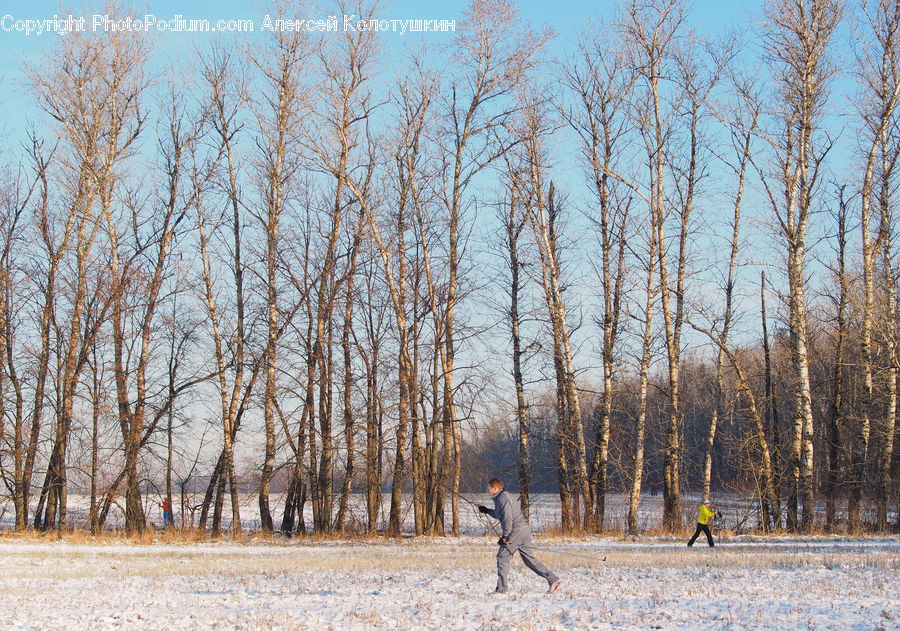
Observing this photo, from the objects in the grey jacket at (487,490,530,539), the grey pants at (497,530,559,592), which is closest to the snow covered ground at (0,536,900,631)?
the grey pants at (497,530,559,592)

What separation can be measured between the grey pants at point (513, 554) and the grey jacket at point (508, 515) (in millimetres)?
70

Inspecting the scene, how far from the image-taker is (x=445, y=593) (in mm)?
11039

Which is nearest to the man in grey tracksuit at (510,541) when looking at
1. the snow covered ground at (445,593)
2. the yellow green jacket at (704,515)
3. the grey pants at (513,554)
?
the grey pants at (513,554)

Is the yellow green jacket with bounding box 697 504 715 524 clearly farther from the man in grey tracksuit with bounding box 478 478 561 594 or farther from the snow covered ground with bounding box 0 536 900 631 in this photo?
the man in grey tracksuit with bounding box 478 478 561 594

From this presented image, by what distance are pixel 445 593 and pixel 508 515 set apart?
4.41 feet

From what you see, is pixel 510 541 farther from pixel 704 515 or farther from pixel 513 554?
pixel 704 515

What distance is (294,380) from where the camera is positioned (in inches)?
1029

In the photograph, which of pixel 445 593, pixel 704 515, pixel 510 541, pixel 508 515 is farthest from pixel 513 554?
pixel 704 515

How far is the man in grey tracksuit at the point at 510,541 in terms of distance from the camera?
Answer: 10859 mm

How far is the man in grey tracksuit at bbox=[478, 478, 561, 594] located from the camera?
35.6 feet

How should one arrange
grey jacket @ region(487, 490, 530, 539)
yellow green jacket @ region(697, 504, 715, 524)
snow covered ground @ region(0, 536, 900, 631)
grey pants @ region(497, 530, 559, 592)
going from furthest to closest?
yellow green jacket @ region(697, 504, 715, 524)
grey jacket @ region(487, 490, 530, 539)
grey pants @ region(497, 530, 559, 592)
snow covered ground @ region(0, 536, 900, 631)

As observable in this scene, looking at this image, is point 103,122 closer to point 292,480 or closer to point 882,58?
point 292,480

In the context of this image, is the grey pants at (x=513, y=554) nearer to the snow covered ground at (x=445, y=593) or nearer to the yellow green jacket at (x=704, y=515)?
the snow covered ground at (x=445, y=593)

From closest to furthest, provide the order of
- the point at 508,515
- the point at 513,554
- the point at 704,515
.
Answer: the point at 513,554 < the point at 508,515 < the point at 704,515
